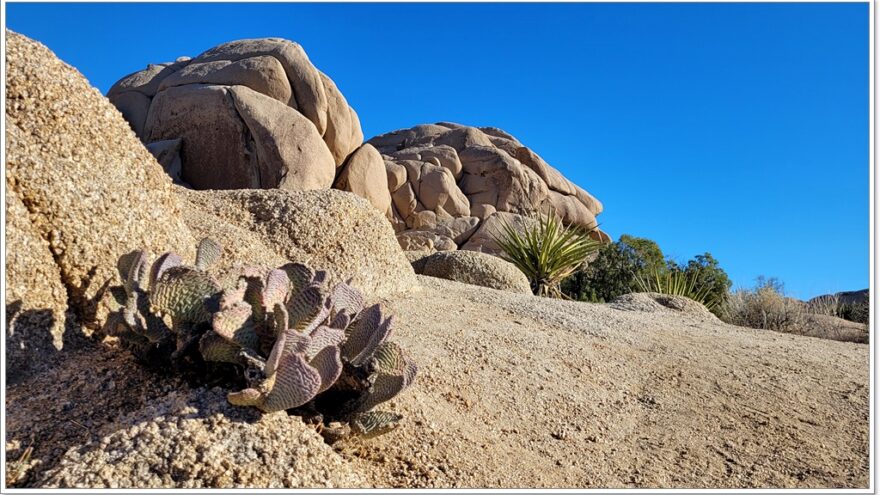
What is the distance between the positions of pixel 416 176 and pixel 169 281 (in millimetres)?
23590

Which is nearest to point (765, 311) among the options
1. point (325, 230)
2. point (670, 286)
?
point (670, 286)

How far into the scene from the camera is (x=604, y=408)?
13.6 feet

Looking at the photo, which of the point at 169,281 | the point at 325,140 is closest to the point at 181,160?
the point at 325,140

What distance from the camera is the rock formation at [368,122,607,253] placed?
81.1ft

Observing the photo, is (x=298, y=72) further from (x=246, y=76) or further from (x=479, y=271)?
(x=479, y=271)

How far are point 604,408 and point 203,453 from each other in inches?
101

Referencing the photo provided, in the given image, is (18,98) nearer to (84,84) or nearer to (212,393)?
(84,84)

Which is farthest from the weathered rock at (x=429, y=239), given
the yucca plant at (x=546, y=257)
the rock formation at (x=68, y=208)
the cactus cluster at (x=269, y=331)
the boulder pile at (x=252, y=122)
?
the cactus cluster at (x=269, y=331)

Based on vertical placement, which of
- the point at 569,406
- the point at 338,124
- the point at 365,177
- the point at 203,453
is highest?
the point at 338,124

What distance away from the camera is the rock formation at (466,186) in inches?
974

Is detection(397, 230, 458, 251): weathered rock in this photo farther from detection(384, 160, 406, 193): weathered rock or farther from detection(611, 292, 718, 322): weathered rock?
detection(611, 292, 718, 322): weathered rock

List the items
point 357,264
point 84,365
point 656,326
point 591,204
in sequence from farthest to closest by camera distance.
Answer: point 591,204
point 656,326
point 357,264
point 84,365

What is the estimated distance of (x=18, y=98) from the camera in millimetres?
3656

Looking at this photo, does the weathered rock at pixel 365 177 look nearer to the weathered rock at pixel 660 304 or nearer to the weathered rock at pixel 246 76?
the weathered rock at pixel 246 76
